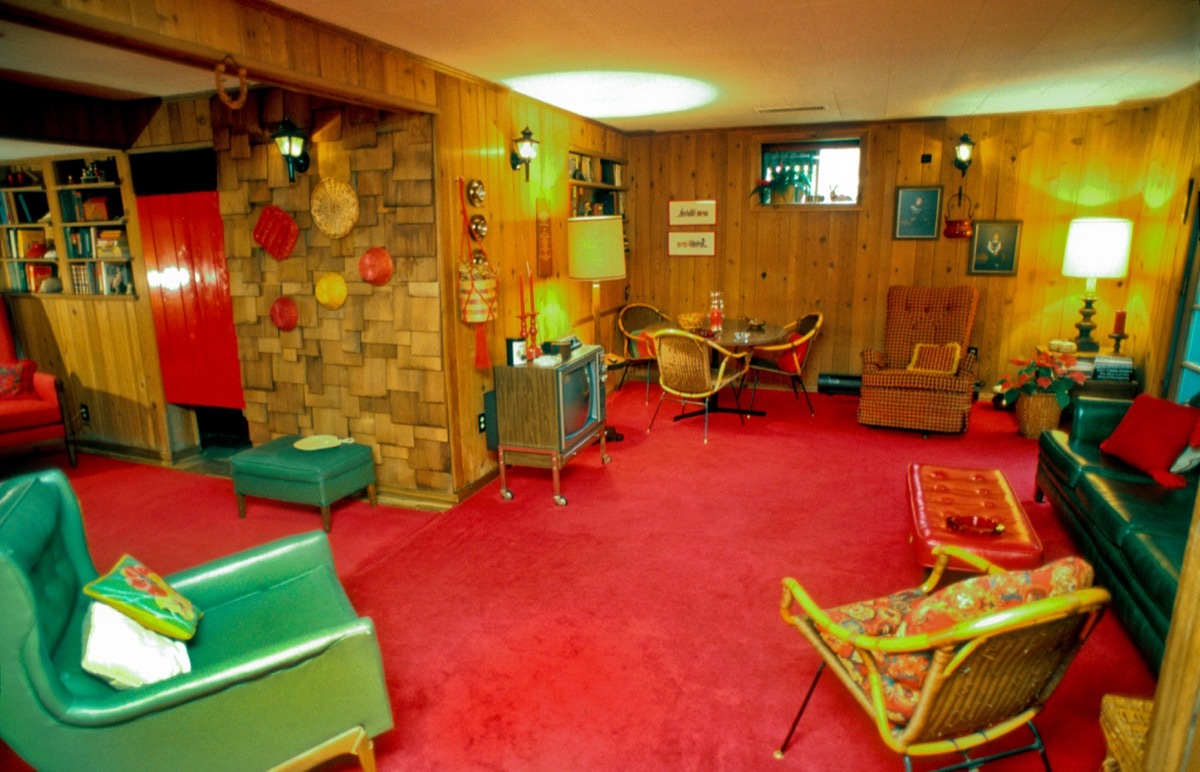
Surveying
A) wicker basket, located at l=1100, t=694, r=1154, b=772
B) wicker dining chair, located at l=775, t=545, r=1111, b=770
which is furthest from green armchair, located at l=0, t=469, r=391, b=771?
wicker basket, located at l=1100, t=694, r=1154, b=772

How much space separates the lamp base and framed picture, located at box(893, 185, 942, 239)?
1.26 m

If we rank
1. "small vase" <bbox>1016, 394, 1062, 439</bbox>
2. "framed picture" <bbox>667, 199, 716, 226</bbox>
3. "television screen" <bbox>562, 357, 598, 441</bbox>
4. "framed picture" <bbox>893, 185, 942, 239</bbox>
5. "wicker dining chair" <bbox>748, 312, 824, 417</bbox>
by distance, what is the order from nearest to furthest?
"television screen" <bbox>562, 357, 598, 441</bbox>
"small vase" <bbox>1016, 394, 1062, 439</bbox>
"wicker dining chair" <bbox>748, 312, 824, 417</bbox>
"framed picture" <bbox>893, 185, 942, 239</bbox>
"framed picture" <bbox>667, 199, 716, 226</bbox>

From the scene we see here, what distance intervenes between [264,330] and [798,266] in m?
4.49

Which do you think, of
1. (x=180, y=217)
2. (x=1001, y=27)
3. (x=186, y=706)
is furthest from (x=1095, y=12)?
(x=180, y=217)

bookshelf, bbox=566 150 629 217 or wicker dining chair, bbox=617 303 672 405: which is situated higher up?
bookshelf, bbox=566 150 629 217

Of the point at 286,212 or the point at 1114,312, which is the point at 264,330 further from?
the point at 1114,312

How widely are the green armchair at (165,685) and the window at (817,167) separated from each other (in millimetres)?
5496

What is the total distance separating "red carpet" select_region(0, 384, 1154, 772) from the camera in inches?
86.4

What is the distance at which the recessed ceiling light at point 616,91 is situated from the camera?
3928 mm

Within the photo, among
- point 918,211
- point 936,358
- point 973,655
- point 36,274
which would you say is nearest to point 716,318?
point 936,358

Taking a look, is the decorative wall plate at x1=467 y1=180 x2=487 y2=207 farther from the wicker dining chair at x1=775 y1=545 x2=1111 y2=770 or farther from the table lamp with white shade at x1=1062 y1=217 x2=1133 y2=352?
the table lamp with white shade at x1=1062 y1=217 x2=1133 y2=352

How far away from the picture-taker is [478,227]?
399 cm

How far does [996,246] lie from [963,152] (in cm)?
84

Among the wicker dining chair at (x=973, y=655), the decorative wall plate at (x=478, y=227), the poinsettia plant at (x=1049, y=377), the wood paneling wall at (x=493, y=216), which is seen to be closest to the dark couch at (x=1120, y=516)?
the wicker dining chair at (x=973, y=655)
